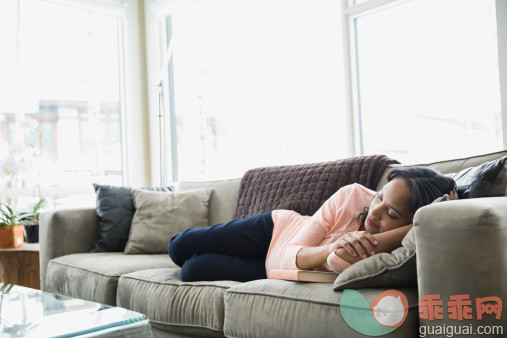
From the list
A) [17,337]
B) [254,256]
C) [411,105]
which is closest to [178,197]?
[254,256]

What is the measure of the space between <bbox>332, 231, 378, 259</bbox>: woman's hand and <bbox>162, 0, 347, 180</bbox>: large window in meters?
1.63

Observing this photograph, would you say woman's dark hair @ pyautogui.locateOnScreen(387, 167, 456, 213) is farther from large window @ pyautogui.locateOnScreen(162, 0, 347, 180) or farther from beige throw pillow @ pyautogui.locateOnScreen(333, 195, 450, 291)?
large window @ pyautogui.locateOnScreen(162, 0, 347, 180)

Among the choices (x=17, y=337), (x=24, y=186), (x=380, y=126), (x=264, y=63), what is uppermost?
(x=264, y=63)

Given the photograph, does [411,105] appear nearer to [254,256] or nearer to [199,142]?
[254,256]

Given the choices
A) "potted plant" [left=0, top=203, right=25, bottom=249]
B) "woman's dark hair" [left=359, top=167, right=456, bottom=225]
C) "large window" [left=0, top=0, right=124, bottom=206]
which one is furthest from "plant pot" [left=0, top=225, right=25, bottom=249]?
"woman's dark hair" [left=359, top=167, right=456, bottom=225]

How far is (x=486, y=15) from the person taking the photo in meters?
2.56

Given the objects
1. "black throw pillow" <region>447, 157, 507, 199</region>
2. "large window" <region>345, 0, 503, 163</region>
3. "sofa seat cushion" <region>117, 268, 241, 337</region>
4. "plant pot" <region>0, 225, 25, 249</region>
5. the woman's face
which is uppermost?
"large window" <region>345, 0, 503, 163</region>

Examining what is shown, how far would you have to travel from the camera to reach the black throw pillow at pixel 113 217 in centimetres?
290

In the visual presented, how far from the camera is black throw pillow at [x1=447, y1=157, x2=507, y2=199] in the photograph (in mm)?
1622

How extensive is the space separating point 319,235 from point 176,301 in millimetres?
565

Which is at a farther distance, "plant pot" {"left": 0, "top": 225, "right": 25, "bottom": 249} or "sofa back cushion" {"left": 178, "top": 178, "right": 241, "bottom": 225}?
"plant pot" {"left": 0, "top": 225, "right": 25, "bottom": 249}

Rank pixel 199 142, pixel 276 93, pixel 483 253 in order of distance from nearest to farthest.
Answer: pixel 483 253
pixel 276 93
pixel 199 142

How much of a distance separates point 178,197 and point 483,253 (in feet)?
6.65

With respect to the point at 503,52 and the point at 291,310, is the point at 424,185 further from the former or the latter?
the point at 503,52
